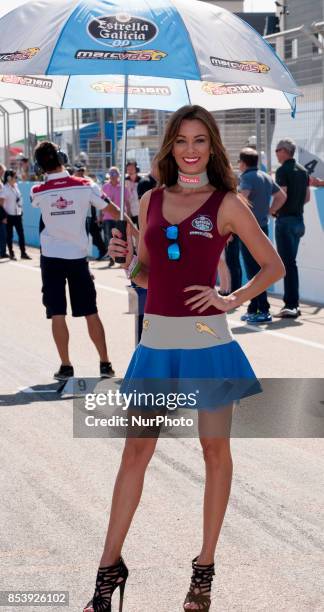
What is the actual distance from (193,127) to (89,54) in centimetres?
312

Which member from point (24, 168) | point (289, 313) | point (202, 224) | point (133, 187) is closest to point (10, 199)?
point (133, 187)

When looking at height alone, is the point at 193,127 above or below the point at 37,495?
above

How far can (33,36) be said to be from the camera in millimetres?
7605

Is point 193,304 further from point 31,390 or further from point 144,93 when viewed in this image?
point 31,390

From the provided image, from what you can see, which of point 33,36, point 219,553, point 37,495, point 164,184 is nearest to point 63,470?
point 37,495

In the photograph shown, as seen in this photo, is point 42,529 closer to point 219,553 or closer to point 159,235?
point 219,553

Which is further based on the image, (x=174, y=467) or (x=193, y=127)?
(x=174, y=467)

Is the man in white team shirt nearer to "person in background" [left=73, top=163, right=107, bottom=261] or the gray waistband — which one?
the gray waistband

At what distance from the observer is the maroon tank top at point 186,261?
425 cm

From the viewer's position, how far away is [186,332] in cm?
426

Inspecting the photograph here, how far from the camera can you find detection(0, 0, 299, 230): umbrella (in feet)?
23.7

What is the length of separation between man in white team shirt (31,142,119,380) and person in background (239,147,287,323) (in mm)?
3942

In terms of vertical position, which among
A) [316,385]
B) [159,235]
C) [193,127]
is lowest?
[316,385]

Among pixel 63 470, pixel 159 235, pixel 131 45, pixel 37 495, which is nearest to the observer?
pixel 159 235
